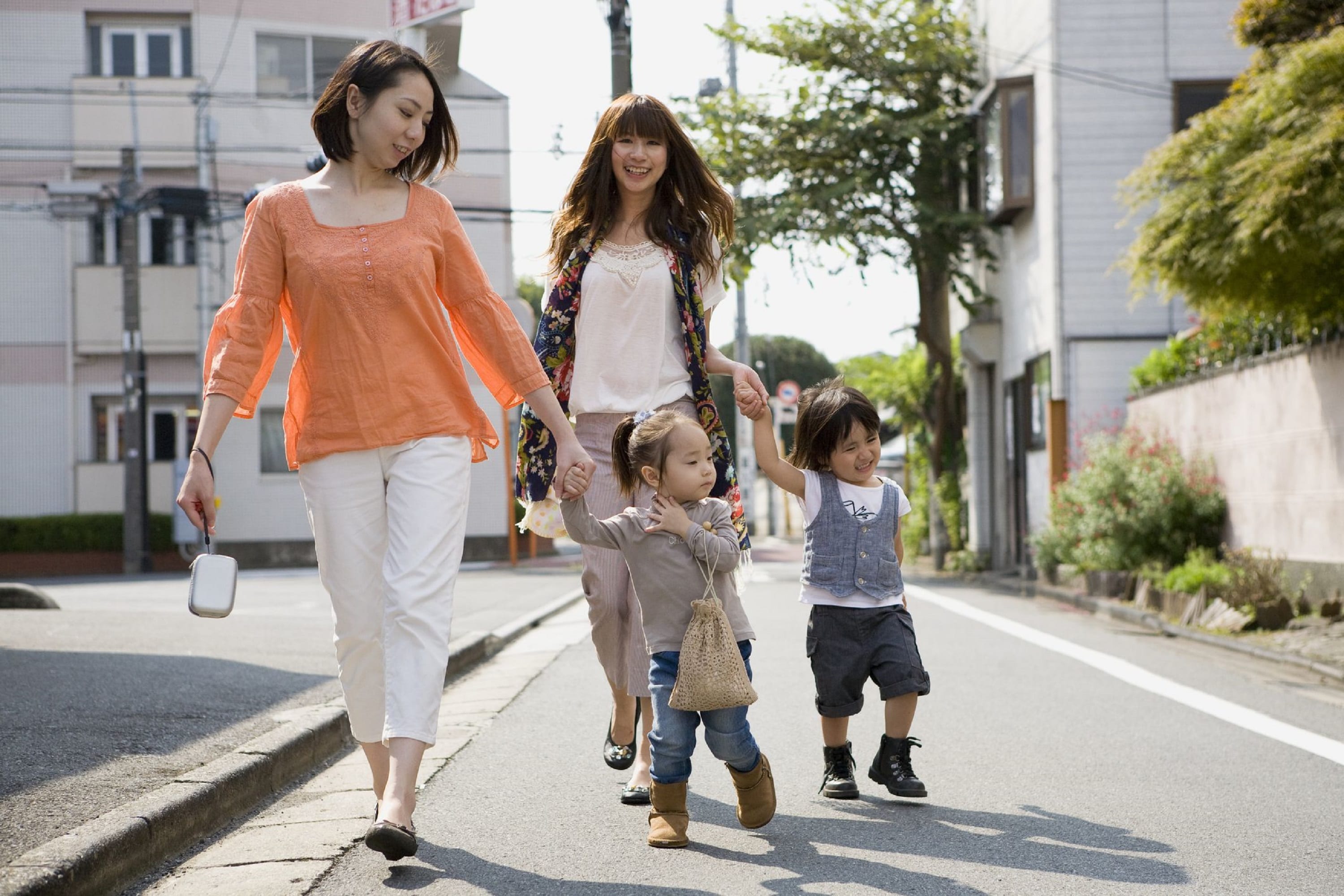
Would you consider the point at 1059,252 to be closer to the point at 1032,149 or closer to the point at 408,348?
the point at 1032,149

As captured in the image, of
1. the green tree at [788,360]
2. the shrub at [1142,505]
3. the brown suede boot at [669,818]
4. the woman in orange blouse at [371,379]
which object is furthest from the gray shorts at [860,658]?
the green tree at [788,360]

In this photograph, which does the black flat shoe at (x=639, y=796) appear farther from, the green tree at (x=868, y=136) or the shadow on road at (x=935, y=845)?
the green tree at (x=868, y=136)

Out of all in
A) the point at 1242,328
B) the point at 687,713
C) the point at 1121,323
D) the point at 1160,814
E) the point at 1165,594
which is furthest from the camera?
the point at 1121,323

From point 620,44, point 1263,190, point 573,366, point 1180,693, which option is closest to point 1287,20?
point 1263,190

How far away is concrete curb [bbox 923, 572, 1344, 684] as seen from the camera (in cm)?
848

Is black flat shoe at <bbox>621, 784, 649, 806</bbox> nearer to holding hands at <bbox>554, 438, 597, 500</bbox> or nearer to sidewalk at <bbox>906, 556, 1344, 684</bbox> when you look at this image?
A: holding hands at <bbox>554, 438, 597, 500</bbox>

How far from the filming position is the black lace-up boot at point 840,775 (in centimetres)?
442

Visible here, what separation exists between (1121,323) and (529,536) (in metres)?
12.8

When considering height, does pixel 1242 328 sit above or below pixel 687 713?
above

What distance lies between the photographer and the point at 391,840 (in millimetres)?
3396

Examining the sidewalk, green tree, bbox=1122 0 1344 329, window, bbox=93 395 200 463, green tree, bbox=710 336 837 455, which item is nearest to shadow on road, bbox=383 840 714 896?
the sidewalk

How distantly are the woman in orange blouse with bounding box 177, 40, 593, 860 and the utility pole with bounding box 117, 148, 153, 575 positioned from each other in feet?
72.9

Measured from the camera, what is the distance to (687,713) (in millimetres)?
3797

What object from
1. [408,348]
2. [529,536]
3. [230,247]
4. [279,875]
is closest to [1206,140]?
[408,348]
